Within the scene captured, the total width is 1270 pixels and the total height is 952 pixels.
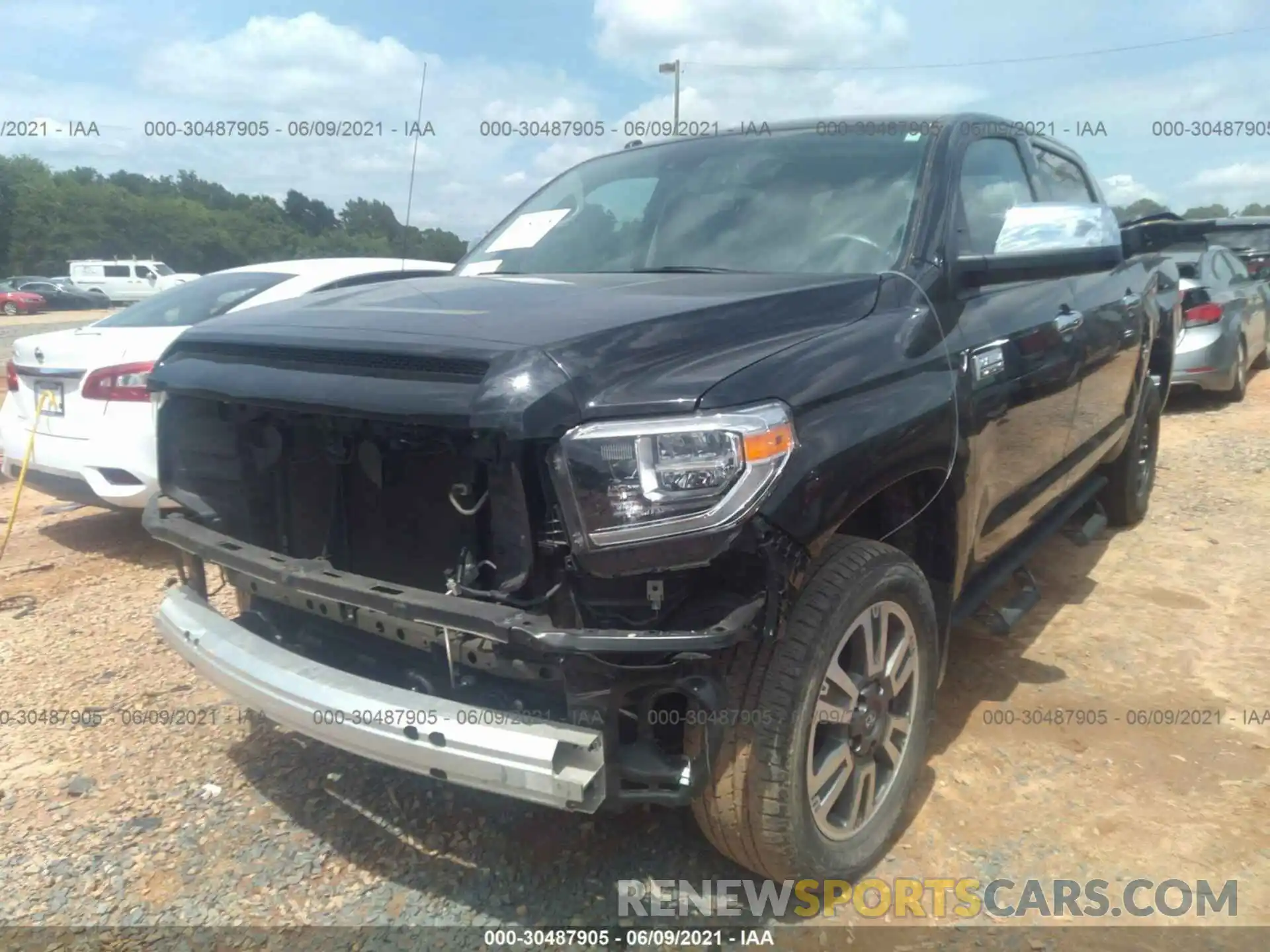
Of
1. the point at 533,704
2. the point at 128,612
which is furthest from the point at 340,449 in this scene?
the point at 128,612

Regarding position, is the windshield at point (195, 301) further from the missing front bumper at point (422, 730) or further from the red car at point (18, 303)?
the red car at point (18, 303)

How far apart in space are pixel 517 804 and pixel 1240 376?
944 centimetres

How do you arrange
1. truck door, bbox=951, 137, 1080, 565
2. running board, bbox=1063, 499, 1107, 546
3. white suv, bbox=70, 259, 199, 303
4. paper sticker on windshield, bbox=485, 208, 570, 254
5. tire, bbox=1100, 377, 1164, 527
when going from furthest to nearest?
1. white suv, bbox=70, 259, 199, 303
2. tire, bbox=1100, 377, 1164, 527
3. running board, bbox=1063, 499, 1107, 546
4. paper sticker on windshield, bbox=485, 208, 570, 254
5. truck door, bbox=951, 137, 1080, 565

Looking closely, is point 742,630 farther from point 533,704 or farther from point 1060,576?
point 1060,576

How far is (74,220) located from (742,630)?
6270cm

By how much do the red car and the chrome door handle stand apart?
3982 cm

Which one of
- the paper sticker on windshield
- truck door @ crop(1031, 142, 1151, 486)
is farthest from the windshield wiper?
truck door @ crop(1031, 142, 1151, 486)

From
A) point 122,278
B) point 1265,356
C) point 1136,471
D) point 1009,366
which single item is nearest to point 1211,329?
point 1265,356

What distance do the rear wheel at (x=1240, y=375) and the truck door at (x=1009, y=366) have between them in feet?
22.9

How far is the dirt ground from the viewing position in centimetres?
258

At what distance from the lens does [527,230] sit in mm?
3838

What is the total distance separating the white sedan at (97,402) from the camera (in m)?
4.96

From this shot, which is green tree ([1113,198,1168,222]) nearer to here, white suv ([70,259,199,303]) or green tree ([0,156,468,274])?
white suv ([70,259,199,303])

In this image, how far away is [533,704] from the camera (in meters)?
2.16
